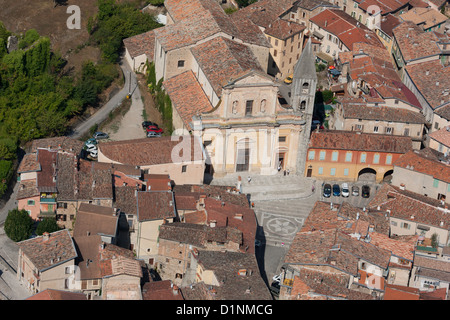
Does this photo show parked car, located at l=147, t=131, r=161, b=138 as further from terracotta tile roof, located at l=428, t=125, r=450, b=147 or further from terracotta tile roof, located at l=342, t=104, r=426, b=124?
terracotta tile roof, located at l=428, t=125, r=450, b=147

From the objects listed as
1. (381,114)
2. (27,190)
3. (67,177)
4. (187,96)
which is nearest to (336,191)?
(381,114)

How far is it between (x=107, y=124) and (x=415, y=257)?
37085mm

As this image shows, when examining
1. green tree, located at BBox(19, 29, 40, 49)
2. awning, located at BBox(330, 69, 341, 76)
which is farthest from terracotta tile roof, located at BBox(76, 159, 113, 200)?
awning, located at BBox(330, 69, 341, 76)

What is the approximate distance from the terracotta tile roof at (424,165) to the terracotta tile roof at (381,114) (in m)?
7.58

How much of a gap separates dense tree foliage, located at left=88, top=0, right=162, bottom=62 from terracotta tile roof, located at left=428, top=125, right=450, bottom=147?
126 feet

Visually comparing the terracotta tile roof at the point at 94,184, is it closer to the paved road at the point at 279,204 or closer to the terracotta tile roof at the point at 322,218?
the paved road at the point at 279,204

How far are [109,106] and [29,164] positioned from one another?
63.1 feet

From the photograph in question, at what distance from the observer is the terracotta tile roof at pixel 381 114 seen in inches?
3664

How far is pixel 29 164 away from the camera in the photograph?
78.9 meters

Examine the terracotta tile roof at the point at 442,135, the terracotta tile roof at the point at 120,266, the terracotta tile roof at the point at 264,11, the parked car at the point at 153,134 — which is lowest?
the terracotta tile roof at the point at 120,266

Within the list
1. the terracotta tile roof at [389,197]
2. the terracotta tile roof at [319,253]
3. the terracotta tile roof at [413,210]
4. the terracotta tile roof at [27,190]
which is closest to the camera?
the terracotta tile roof at [319,253]

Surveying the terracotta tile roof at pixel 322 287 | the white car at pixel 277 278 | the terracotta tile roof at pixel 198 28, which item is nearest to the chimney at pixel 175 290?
the terracotta tile roof at pixel 322 287

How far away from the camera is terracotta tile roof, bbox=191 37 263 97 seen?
87625 mm

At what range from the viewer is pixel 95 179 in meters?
77.2
